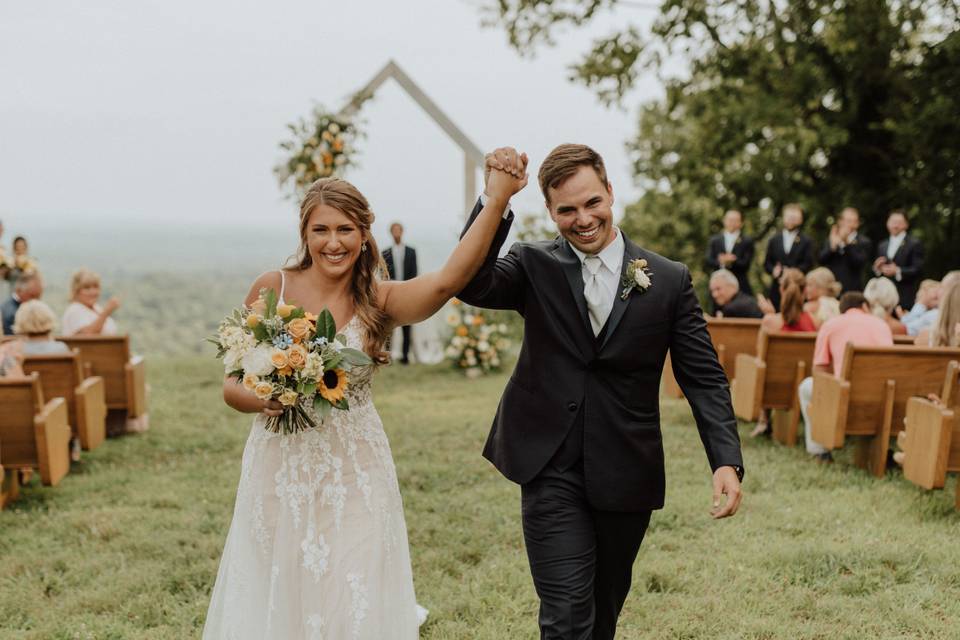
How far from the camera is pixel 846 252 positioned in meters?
12.4

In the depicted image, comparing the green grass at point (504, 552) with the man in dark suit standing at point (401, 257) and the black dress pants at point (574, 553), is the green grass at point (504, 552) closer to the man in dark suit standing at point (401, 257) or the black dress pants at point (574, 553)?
the black dress pants at point (574, 553)

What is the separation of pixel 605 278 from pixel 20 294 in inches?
329

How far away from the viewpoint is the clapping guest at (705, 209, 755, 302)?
12320mm

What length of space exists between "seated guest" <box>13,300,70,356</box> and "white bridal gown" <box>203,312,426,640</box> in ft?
17.8

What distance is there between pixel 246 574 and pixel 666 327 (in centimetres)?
175

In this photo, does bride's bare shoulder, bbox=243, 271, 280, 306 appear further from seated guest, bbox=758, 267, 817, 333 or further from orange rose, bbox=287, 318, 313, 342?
seated guest, bbox=758, 267, 817, 333

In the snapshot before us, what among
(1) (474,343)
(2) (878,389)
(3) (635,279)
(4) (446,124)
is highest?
(4) (446,124)

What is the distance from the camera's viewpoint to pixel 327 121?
42.2 feet

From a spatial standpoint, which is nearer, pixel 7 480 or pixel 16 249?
pixel 7 480

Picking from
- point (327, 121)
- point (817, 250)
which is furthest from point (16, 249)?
point (817, 250)

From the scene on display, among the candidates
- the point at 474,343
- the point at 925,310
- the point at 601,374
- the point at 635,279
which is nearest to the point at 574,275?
the point at 635,279

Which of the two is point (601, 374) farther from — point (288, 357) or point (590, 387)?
point (288, 357)

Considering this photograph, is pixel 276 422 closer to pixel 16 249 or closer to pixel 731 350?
pixel 731 350

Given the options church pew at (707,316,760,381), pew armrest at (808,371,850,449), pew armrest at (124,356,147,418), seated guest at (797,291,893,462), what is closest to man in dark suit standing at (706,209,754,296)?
church pew at (707,316,760,381)
